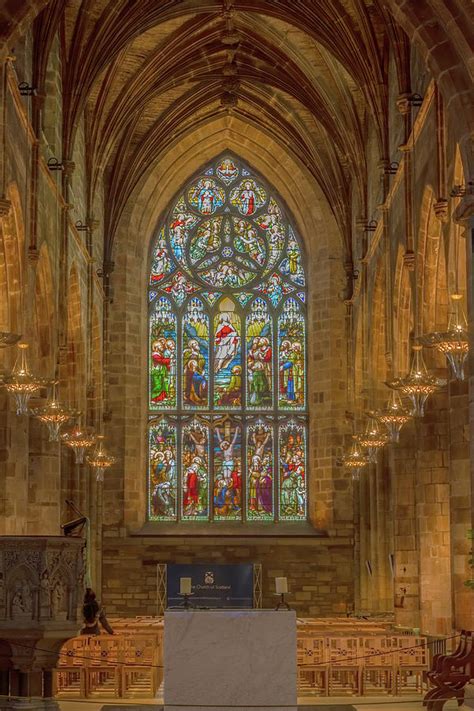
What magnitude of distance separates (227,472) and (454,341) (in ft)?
64.2

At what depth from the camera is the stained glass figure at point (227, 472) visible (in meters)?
34.5

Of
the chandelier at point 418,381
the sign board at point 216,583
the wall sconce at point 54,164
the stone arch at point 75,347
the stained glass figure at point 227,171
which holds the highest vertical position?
the stained glass figure at point 227,171

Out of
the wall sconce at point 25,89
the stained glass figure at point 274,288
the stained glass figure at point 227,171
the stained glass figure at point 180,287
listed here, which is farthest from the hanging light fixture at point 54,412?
the stained glass figure at point 227,171

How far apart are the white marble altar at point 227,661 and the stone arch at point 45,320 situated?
533 inches

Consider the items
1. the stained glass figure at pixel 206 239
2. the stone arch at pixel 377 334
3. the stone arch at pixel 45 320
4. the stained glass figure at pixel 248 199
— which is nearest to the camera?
the stone arch at pixel 45 320

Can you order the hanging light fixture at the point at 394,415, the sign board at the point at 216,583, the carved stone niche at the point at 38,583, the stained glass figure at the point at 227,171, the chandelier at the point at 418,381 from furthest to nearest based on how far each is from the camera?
the stained glass figure at the point at 227,171 < the sign board at the point at 216,583 < the hanging light fixture at the point at 394,415 < the chandelier at the point at 418,381 < the carved stone niche at the point at 38,583

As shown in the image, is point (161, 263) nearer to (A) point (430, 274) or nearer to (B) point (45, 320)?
(B) point (45, 320)

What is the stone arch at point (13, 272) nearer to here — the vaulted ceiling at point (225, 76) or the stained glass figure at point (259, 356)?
the vaulted ceiling at point (225, 76)

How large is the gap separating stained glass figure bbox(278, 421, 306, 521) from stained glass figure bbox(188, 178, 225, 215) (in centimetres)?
655

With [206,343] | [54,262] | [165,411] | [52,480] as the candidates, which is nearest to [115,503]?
[165,411]

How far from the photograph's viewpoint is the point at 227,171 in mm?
36625

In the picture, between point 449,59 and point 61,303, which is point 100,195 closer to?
point 61,303

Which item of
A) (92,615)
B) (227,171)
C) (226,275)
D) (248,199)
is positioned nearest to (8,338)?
(92,615)

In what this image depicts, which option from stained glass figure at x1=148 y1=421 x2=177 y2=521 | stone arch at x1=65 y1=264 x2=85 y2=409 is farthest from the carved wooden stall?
stained glass figure at x1=148 y1=421 x2=177 y2=521
